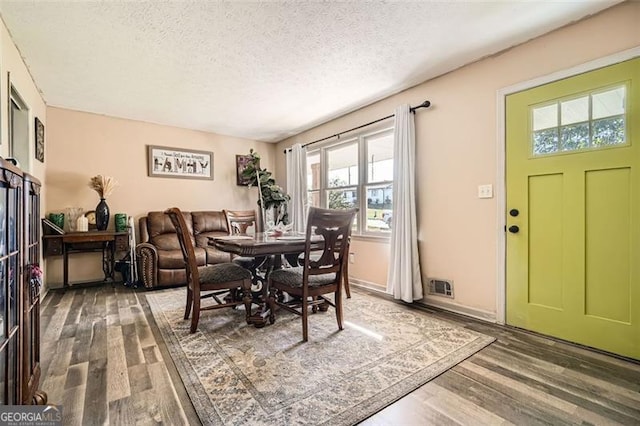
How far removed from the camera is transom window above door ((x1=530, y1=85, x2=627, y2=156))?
6.34 feet

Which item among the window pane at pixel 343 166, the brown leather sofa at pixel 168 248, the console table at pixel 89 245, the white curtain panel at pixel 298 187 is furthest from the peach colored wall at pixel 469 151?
the console table at pixel 89 245

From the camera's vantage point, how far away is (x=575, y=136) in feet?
6.89

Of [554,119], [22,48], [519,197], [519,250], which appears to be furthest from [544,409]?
[22,48]

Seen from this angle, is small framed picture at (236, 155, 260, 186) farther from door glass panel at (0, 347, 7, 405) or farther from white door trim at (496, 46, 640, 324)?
door glass panel at (0, 347, 7, 405)

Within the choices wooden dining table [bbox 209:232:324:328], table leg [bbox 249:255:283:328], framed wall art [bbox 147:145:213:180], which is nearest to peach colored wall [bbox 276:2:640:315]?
wooden dining table [bbox 209:232:324:328]

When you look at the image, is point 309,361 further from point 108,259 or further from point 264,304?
point 108,259

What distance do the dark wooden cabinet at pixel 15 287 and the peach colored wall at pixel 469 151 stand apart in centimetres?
294

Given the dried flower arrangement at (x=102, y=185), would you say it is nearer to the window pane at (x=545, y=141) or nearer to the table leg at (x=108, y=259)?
the table leg at (x=108, y=259)

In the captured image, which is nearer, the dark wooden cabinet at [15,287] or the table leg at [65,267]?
the dark wooden cabinet at [15,287]

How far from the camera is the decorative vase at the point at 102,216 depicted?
152 inches

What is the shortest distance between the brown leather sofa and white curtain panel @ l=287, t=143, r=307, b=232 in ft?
3.74

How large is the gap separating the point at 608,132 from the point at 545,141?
0.35 metres

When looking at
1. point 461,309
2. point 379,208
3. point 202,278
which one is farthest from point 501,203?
point 202,278

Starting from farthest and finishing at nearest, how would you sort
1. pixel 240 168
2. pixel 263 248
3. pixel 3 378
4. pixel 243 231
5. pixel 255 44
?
pixel 240 168 < pixel 243 231 < pixel 255 44 < pixel 263 248 < pixel 3 378
